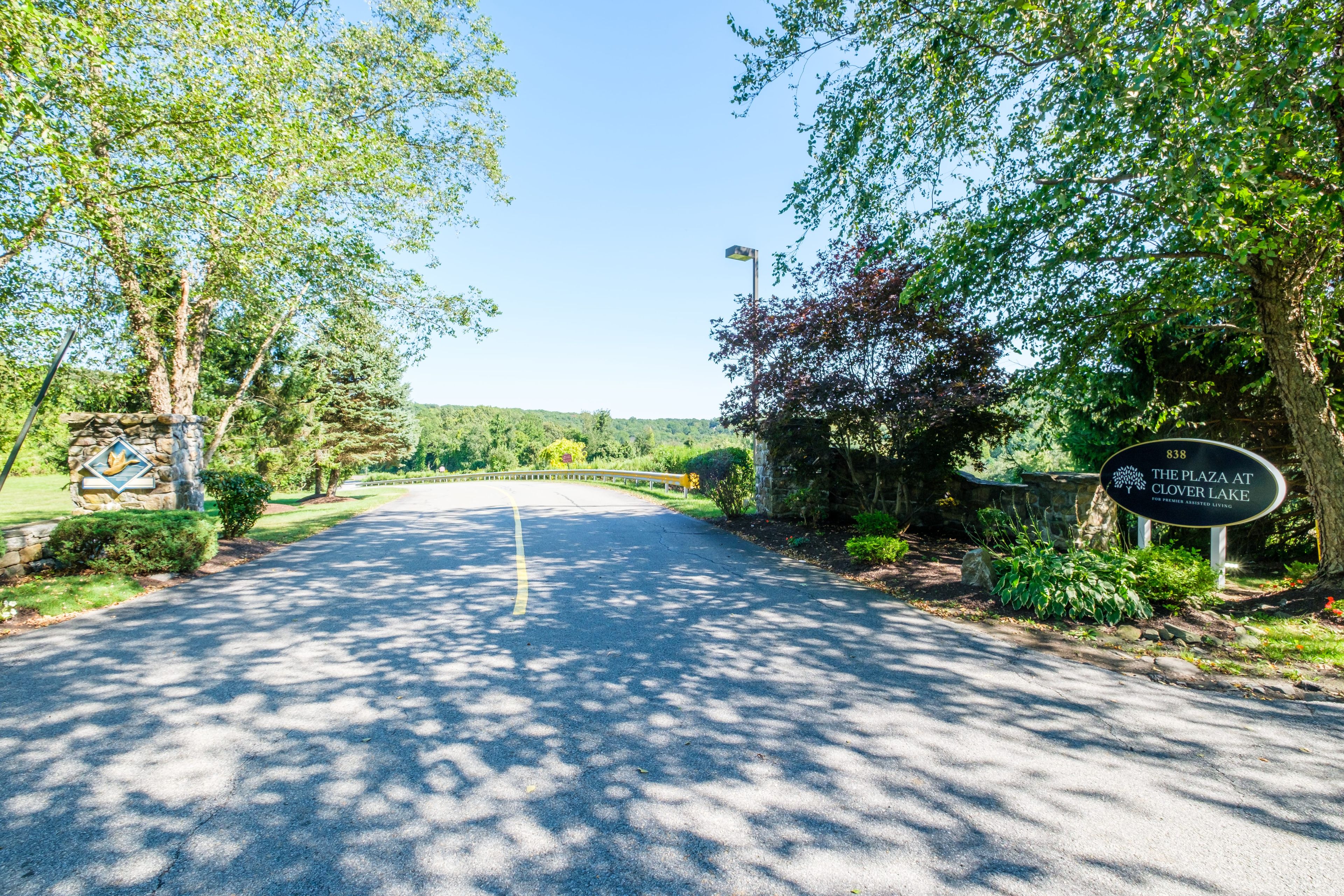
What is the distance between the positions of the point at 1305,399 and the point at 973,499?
4829 mm

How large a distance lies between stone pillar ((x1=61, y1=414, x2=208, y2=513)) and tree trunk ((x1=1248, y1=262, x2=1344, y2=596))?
45.6ft

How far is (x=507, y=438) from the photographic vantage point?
8931 centimetres

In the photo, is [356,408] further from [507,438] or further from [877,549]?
[507,438]

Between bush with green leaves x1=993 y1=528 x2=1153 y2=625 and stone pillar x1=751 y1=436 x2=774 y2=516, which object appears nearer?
bush with green leaves x1=993 y1=528 x2=1153 y2=625

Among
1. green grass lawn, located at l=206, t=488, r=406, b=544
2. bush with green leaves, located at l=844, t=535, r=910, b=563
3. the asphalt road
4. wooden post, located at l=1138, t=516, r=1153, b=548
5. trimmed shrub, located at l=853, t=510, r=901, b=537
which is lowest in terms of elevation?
green grass lawn, located at l=206, t=488, r=406, b=544

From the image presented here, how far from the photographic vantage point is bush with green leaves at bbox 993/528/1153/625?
5488 mm

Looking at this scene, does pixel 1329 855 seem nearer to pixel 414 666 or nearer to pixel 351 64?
pixel 414 666

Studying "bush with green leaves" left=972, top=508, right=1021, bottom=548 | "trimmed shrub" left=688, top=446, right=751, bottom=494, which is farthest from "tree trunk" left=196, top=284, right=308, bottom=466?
"bush with green leaves" left=972, top=508, right=1021, bottom=548

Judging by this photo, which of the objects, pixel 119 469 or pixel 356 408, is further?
pixel 356 408

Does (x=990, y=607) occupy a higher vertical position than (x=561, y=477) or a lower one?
higher

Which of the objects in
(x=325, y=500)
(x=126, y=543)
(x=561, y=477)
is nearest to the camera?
(x=126, y=543)

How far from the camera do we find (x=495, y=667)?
4.39 m

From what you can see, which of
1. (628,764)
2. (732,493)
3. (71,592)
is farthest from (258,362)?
(628,764)

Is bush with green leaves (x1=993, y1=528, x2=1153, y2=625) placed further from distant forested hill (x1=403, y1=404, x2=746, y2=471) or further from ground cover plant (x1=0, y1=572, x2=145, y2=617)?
distant forested hill (x1=403, y1=404, x2=746, y2=471)
